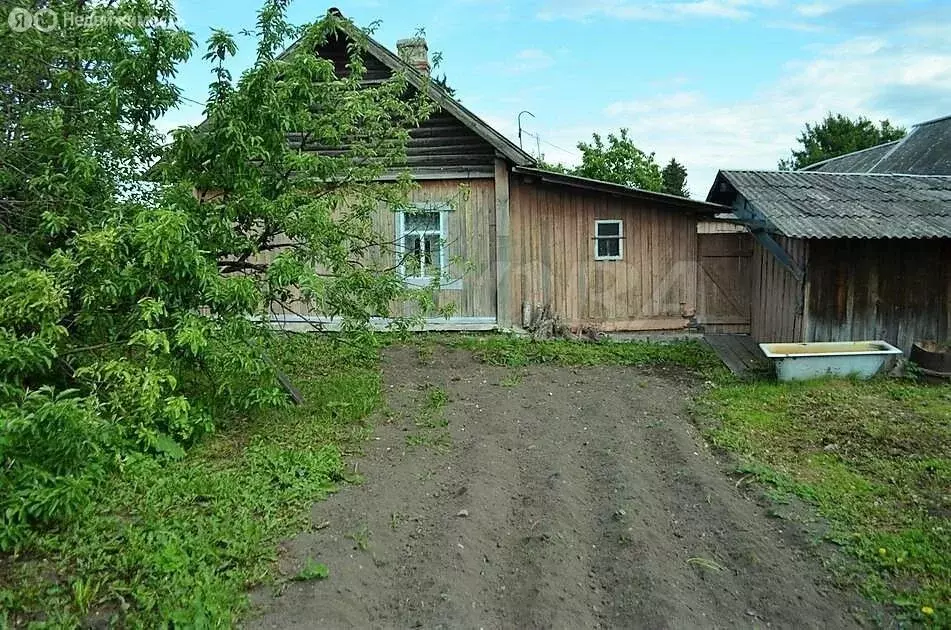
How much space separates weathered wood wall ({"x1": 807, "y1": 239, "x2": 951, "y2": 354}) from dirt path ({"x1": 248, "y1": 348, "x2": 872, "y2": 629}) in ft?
12.3

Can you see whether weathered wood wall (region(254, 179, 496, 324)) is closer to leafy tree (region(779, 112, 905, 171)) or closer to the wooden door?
the wooden door

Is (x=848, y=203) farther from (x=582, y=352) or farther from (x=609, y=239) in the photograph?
(x=582, y=352)

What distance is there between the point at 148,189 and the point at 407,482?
12.5 feet

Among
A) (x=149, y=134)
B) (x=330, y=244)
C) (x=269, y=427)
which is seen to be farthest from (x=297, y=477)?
(x=149, y=134)

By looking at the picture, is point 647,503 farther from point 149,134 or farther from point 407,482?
point 149,134

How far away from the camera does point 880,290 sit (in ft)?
30.9

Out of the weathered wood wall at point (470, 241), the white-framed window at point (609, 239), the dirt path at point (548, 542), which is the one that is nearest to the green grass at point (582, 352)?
the weathered wood wall at point (470, 241)

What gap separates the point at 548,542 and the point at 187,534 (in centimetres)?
238

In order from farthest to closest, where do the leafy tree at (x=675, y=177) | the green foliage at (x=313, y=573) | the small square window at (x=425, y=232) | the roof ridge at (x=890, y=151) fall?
1. the leafy tree at (x=675, y=177)
2. the roof ridge at (x=890, y=151)
3. the small square window at (x=425, y=232)
4. the green foliage at (x=313, y=573)

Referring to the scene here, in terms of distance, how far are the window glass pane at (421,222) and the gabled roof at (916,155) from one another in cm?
1099

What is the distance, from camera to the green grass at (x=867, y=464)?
159 inches

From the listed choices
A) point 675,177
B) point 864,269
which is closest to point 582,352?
point 864,269

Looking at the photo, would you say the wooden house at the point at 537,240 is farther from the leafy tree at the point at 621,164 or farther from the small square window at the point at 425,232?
the leafy tree at the point at 621,164

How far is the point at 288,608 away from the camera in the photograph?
3.66 meters
